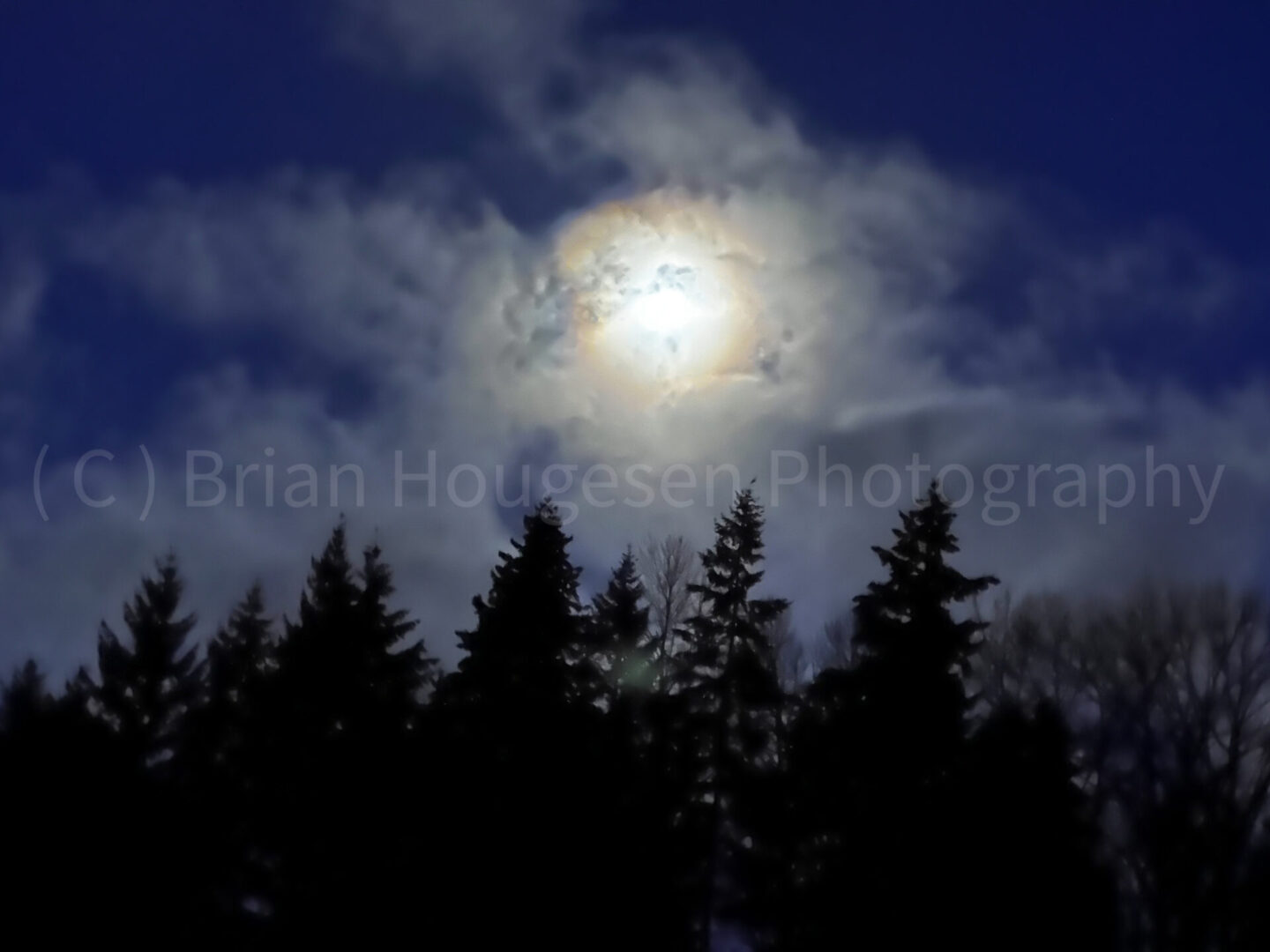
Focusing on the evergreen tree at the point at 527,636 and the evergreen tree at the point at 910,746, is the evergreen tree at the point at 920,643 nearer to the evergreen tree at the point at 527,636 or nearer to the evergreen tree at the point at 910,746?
the evergreen tree at the point at 910,746

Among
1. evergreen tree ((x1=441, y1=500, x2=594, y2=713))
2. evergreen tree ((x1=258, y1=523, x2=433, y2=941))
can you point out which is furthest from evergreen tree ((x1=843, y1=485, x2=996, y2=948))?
evergreen tree ((x1=258, y1=523, x2=433, y2=941))

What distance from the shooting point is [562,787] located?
26.7 m

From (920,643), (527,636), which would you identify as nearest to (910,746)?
(920,643)

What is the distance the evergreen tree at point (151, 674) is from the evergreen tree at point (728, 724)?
52.4ft

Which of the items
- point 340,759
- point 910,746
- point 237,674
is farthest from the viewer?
point 237,674

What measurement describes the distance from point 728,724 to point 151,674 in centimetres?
1819

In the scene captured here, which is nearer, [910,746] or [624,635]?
[910,746]

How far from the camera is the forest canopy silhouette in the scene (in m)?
24.6

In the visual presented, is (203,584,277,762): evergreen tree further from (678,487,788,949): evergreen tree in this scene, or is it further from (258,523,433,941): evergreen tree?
(678,487,788,949): evergreen tree

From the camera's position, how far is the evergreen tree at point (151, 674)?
36.4m

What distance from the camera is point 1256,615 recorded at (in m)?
42.7

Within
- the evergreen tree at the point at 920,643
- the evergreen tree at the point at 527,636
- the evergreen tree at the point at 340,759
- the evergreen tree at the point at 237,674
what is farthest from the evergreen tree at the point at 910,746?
the evergreen tree at the point at 237,674

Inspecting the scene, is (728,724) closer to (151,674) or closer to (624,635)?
(624,635)

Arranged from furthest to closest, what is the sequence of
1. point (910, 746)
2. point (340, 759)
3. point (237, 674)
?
point (237, 674) < point (340, 759) < point (910, 746)
